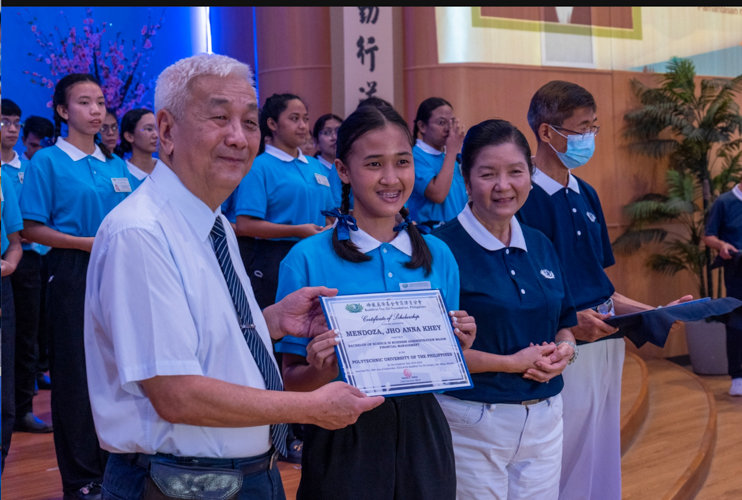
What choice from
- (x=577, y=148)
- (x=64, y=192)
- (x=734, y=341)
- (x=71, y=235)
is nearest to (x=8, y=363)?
(x=71, y=235)

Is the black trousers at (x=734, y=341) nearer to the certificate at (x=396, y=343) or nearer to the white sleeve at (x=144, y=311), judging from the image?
the certificate at (x=396, y=343)

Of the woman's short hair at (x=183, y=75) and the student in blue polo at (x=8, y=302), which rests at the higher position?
the woman's short hair at (x=183, y=75)

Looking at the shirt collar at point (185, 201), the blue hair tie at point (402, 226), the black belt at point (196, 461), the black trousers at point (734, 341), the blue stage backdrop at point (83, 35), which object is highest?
the blue stage backdrop at point (83, 35)

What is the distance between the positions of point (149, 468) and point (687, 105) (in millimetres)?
6541

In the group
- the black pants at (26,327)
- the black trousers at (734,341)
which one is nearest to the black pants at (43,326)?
the black pants at (26,327)

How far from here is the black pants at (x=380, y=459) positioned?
1547 millimetres

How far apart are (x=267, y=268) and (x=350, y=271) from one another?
1.89 m

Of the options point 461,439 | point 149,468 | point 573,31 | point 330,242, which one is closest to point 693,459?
point 461,439

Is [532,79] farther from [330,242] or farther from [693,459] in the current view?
[330,242]

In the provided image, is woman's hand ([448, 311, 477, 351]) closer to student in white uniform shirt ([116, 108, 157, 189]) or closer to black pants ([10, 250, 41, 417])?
student in white uniform shirt ([116, 108, 157, 189])

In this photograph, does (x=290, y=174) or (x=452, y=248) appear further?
(x=290, y=174)

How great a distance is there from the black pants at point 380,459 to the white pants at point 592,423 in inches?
39.9

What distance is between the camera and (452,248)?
1.95m

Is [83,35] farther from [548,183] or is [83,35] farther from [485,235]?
[485,235]
